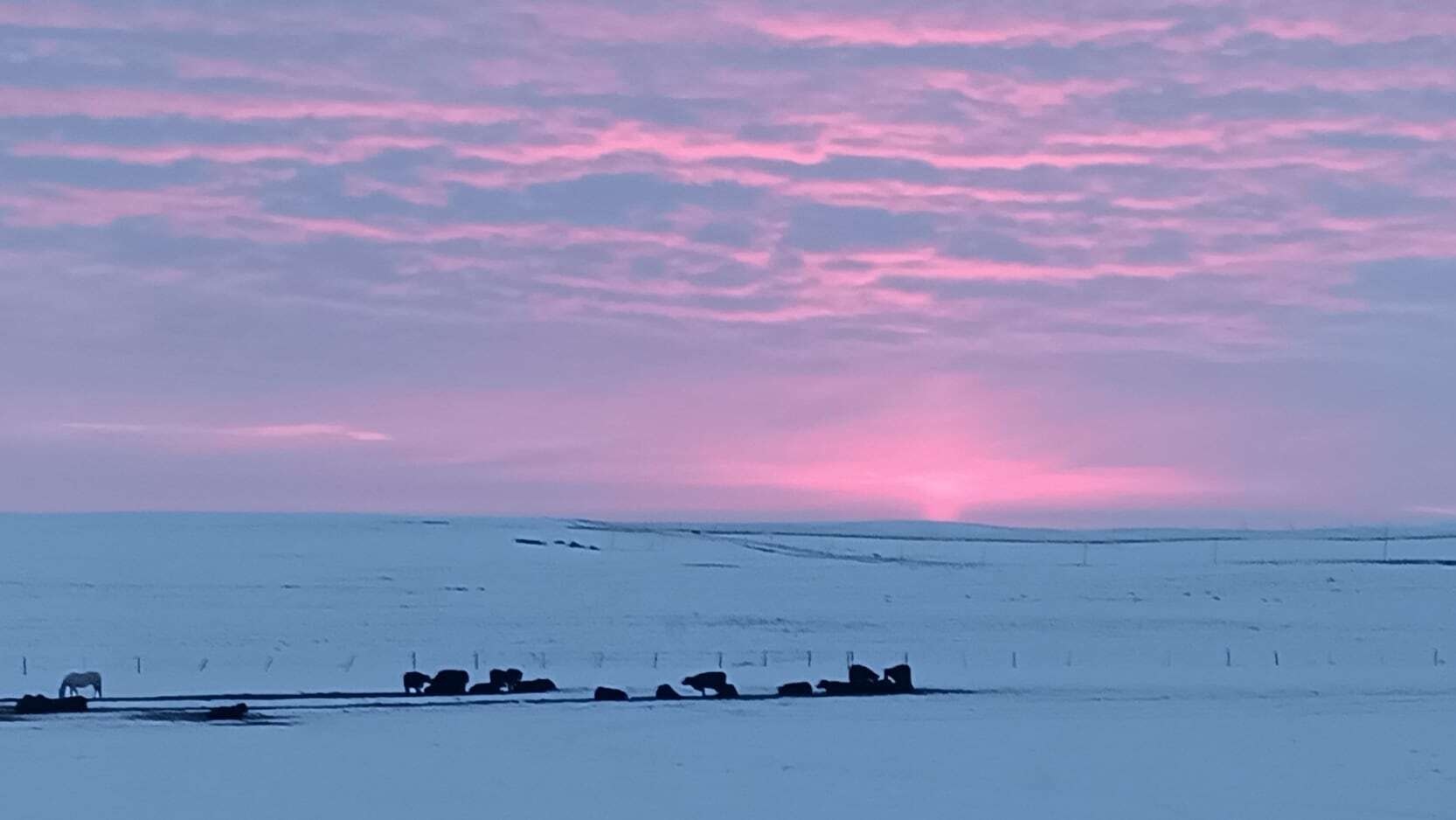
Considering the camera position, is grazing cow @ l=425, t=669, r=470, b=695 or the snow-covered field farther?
grazing cow @ l=425, t=669, r=470, b=695

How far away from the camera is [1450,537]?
434ft

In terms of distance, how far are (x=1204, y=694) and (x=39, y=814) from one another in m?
23.1

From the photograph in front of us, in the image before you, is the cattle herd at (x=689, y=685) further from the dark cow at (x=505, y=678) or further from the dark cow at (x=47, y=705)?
the dark cow at (x=47, y=705)

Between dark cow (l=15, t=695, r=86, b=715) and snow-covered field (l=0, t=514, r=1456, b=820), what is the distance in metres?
0.92

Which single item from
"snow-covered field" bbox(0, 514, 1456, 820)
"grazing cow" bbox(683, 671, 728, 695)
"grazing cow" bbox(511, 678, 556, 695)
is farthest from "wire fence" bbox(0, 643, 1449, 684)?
"grazing cow" bbox(683, 671, 728, 695)

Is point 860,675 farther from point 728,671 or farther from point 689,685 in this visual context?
point 728,671

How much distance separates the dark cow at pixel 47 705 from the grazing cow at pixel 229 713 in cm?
295

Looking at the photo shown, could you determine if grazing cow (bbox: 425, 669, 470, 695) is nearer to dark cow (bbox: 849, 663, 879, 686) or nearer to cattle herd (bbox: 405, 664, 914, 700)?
cattle herd (bbox: 405, 664, 914, 700)

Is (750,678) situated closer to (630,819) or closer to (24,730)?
(24,730)

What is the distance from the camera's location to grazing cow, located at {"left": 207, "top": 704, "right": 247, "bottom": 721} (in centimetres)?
3105

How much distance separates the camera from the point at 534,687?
37.4 metres

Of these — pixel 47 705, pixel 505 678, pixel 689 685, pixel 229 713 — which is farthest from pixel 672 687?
pixel 47 705

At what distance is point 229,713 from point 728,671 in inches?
581

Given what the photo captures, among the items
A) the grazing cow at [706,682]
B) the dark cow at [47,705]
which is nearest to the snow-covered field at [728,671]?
the dark cow at [47,705]
